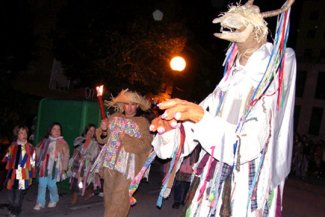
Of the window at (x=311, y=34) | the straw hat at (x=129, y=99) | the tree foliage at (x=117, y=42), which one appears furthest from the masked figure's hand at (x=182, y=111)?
the window at (x=311, y=34)

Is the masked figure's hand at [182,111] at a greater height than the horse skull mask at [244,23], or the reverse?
Answer: the horse skull mask at [244,23]

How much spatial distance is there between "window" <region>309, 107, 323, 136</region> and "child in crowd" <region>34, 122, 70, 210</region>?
3276 cm

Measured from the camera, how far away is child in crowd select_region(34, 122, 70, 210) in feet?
22.5

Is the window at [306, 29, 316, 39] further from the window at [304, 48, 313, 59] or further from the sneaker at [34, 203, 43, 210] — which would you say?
the sneaker at [34, 203, 43, 210]

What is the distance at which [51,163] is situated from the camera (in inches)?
271

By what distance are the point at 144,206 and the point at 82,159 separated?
5.87 feet

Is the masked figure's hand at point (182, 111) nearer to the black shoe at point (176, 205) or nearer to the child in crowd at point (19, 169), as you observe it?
the child in crowd at point (19, 169)

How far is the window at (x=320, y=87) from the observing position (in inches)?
1375

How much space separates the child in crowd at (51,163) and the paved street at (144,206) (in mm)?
299

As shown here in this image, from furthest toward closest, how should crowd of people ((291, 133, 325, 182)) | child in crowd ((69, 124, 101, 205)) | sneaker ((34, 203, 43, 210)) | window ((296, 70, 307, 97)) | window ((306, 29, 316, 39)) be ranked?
window ((306, 29, 316, 39)) < window ((296, 70, 307, 97)) < crowd of people ((291, 133, 325, 182)) < child in crowd ((69, 124, 101, 205)) < sneaker ((34, 203, 43, 210))

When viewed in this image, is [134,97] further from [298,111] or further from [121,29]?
[298,111]

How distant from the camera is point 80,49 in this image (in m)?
13.3

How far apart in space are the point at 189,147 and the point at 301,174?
17082 mm

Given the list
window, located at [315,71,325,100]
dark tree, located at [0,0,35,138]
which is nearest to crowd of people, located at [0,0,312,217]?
dark tree, located at [0,0,35,138]
